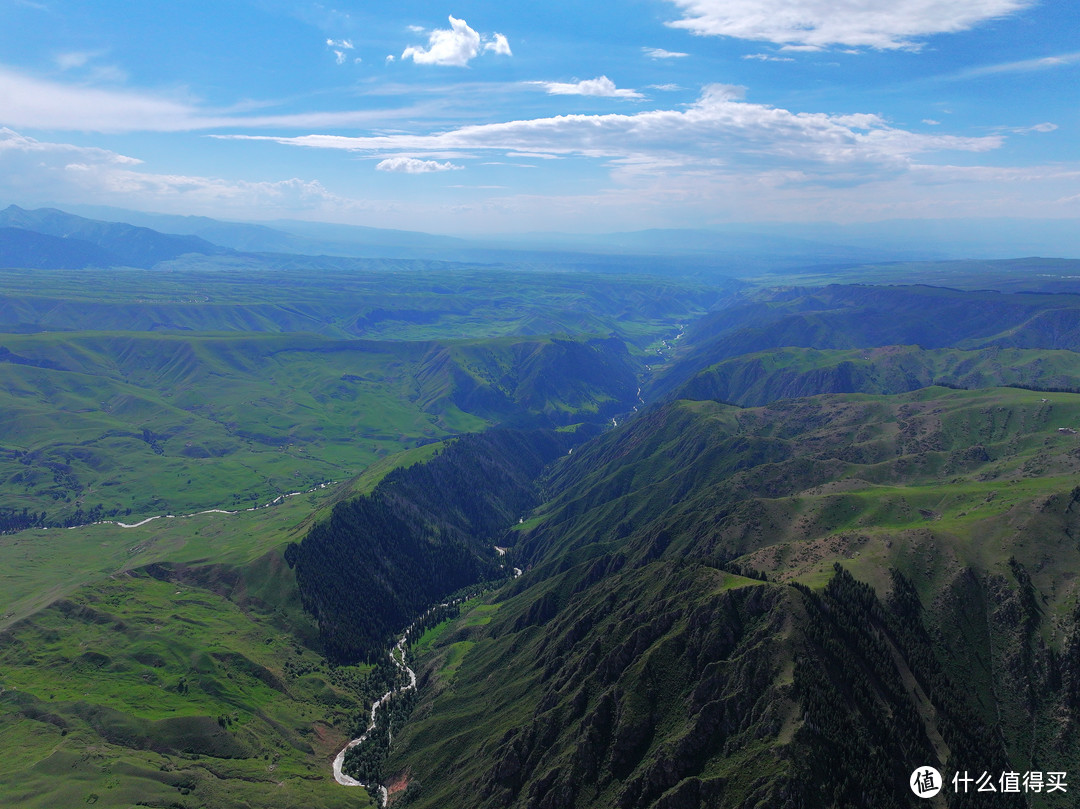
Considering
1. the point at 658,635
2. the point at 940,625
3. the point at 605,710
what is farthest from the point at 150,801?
the point at 940,625

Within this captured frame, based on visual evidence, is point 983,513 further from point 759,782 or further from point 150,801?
point 150,801

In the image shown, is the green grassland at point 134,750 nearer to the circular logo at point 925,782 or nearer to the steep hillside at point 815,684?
the steep hillside at point 815,684

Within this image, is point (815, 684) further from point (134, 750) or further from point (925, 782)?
point (134, 750)

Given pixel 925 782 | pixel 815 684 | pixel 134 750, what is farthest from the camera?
pixel 134 750

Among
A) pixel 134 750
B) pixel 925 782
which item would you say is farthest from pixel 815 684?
pixel 134 750

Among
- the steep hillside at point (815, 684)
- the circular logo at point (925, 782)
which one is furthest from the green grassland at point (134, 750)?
the circular logo at point (925, 782)

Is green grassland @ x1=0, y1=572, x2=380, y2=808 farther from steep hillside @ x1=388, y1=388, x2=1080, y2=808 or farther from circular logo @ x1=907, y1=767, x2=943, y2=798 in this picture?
circular logo @ x1=907, y1=767, x2=943, y2=798

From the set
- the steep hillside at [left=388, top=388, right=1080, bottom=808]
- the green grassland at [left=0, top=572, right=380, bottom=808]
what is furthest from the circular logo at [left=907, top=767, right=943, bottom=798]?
the green grassland at [left=0, top=572, right=380, bottom=808]

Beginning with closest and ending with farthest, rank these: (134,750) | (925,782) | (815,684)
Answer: (925,782) → (815,684) → (134,750)
